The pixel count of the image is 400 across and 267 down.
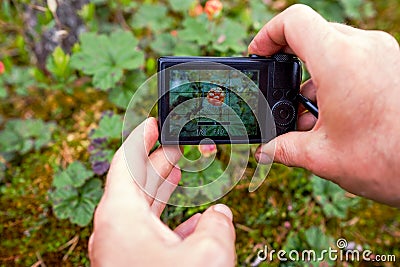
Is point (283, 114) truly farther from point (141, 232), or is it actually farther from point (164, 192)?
point (141, 232)

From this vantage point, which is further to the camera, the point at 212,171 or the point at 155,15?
the point at 155,15

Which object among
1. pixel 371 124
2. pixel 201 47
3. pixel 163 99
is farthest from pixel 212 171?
pixel 371 124

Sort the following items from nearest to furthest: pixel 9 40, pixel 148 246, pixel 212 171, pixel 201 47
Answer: pixel 148 246 < pixel 212 171 < pixel 201 47 < pixel 9 40

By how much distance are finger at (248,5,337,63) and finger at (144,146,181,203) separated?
49 cm

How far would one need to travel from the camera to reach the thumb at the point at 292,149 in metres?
1.14

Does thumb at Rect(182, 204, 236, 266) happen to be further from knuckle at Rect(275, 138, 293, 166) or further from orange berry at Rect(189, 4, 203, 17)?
orange berry at Rect(189, 4, 203, 17)

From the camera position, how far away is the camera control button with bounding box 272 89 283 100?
1.32 m

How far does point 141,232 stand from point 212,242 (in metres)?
0.17

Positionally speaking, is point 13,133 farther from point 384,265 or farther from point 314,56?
point 384,265

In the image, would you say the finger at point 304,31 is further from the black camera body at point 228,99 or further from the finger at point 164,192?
the finger at point 164,192

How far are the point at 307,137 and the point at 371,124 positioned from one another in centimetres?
17

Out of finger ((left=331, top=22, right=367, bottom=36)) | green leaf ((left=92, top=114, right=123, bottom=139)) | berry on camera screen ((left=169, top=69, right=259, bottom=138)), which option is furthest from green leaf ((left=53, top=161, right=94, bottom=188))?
finger ((left=331, top=22, right=367, bottom=36))

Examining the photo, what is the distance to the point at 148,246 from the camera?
895 mm

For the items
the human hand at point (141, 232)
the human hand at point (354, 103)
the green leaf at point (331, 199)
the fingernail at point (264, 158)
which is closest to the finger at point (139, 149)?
the human hand at point (141, 232)
